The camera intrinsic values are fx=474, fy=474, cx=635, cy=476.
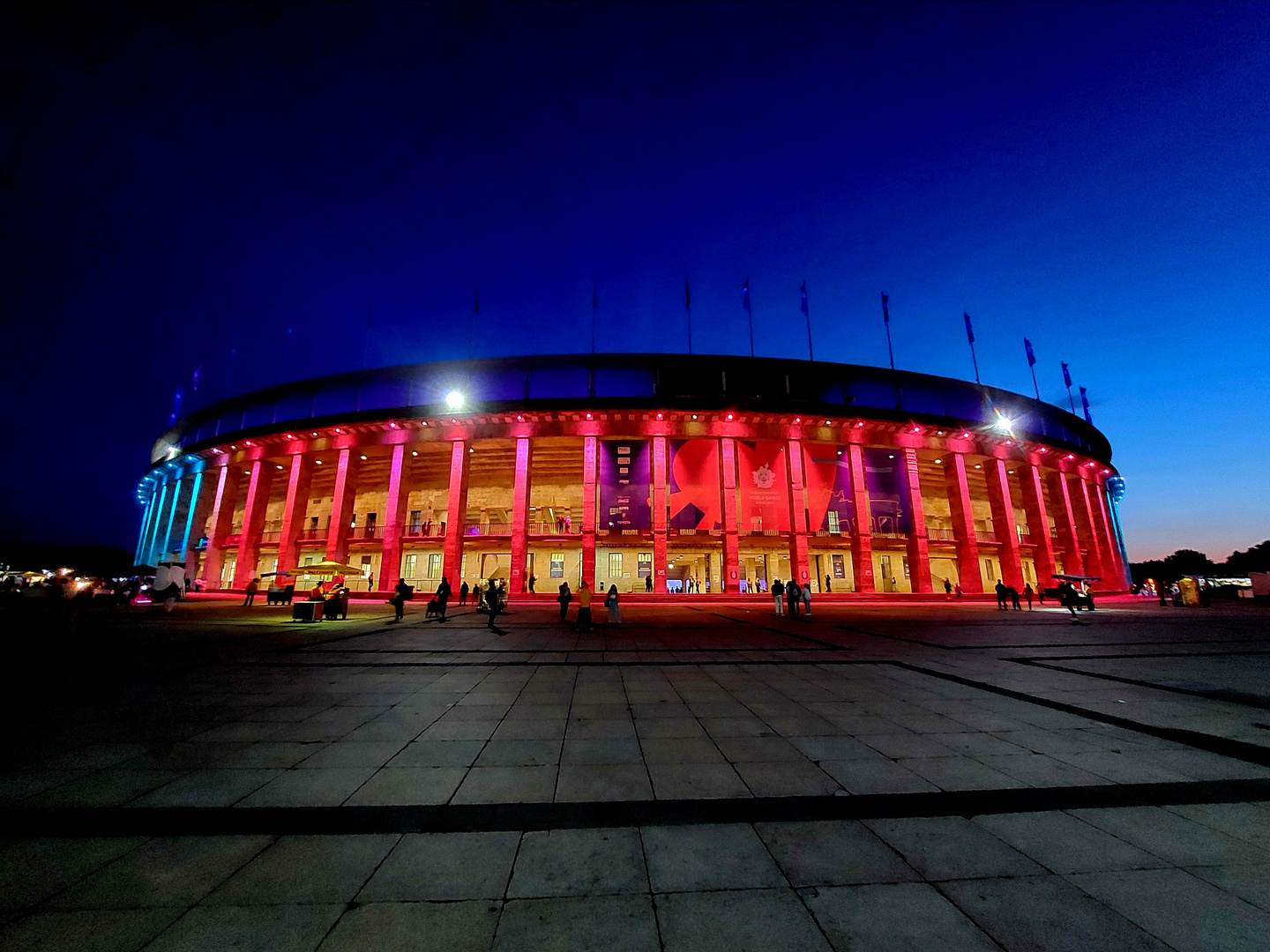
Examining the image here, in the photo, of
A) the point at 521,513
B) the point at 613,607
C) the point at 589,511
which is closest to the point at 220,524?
the point at 521,513

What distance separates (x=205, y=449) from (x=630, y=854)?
2117 inches

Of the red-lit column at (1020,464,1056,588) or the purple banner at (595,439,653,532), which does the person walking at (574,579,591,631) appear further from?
the red-lit column at (1020,464,1056,588)

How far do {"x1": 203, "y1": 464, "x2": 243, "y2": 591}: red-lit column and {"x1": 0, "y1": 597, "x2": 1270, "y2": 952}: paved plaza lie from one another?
129ft

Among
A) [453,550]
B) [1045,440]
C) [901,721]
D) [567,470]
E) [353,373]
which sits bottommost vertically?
[901,721]

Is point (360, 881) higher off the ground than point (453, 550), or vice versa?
point (453, 550)

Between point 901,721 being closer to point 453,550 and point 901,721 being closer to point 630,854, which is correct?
point 630,854

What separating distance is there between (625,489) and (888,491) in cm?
1905

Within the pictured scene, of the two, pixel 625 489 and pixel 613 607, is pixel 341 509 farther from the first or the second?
pixel 613 607

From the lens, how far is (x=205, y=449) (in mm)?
41344

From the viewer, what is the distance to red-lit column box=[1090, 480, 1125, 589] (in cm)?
4353

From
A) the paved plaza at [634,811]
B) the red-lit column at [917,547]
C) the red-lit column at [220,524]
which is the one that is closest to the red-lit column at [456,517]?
the red-lit column at [220,524]

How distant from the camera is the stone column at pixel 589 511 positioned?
3102cm

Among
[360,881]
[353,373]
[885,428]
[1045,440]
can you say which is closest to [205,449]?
[353,373]

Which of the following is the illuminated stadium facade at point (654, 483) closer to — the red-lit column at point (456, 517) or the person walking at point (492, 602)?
the red-lit column at point (456, 517)
